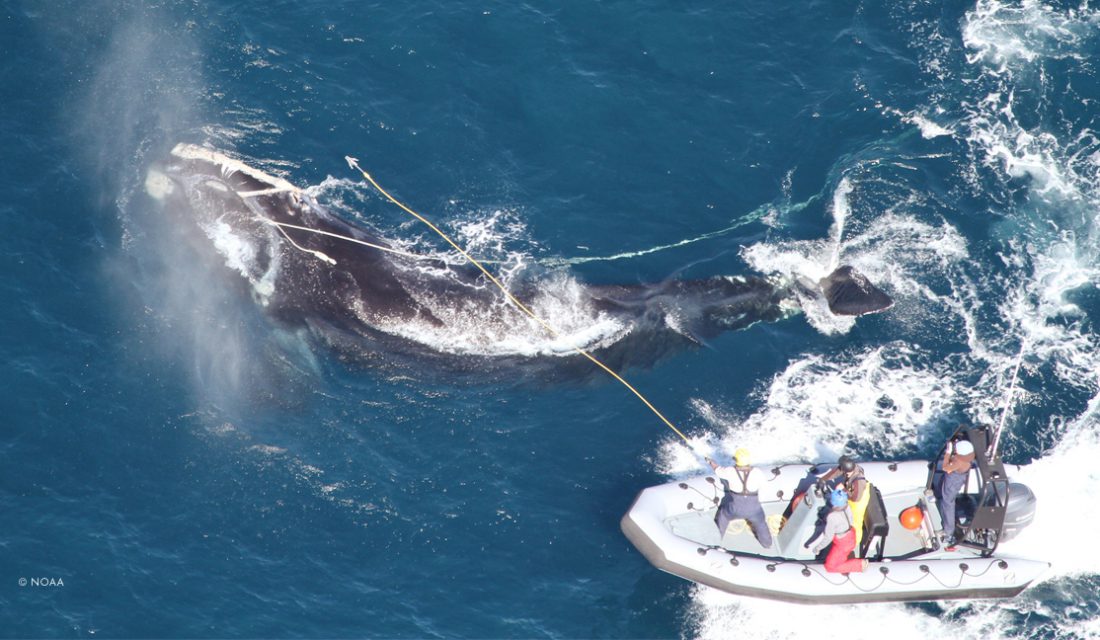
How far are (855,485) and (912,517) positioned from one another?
313 centimetres

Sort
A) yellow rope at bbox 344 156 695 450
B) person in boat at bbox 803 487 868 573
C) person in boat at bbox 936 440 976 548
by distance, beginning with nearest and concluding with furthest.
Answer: person in boat at bbox 803 487 868 573 → person in boat at bbox 936 440 976 548 → yellow rope at bbox 344 156 695 450

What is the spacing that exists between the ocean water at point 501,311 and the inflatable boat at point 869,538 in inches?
54.8

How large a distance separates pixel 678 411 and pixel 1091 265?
1672 cm

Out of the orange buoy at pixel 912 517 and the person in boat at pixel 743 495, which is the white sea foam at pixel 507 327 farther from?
the orange buoy at pixel 912 517

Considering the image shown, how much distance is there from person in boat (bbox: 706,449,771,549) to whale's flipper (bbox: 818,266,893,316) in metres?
8.57

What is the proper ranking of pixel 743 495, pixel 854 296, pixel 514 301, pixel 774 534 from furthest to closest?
pixel 514 301
pixel 854 296
pixel 774 534
pixel 743 495

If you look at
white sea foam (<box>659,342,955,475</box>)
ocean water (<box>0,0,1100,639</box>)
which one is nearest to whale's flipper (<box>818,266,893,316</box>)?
ocean water (<box>0,0,1100,639</box>)

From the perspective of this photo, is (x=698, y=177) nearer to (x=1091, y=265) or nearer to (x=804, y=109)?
(x=804, y=109)

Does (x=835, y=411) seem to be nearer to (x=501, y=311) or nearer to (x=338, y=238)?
(x=501, y=311)

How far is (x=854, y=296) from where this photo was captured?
43.5 meters

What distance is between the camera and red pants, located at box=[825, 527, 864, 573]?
3684cm

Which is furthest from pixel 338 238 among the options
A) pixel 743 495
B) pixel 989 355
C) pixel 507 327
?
pixel 989 355

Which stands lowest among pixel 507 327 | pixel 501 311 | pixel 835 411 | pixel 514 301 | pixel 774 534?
pixel 774 534

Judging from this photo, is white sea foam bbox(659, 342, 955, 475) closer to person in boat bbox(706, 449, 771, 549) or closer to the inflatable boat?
the inflatable boat
